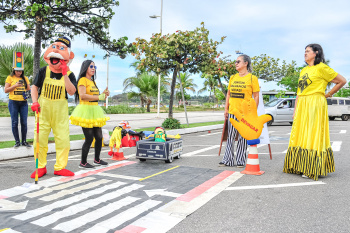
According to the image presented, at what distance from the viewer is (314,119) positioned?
15.1 feet

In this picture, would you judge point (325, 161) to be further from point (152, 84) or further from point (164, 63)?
point (152, 84)

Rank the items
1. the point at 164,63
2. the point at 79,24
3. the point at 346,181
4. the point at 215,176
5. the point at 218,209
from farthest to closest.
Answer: the point at 164,63
the point at 79,24
the point at 215,176
the point at 346,181
the point at 218,209

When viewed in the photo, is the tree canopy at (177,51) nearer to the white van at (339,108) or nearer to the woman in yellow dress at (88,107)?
the woman in yellow dress at (88,107)

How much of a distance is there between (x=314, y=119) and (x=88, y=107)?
12.2ft

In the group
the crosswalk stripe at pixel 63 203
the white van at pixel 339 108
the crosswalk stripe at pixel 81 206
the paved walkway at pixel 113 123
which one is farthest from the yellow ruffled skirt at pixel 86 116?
the white van at pixel 339 108

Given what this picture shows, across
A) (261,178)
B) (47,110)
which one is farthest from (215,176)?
(47,110)

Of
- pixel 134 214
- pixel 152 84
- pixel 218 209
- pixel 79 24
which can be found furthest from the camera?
pixel 152 84

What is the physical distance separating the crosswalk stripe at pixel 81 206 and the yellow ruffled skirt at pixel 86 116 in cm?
156

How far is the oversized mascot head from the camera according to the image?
448 centimetres

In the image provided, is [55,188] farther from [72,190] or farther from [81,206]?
[81,206]

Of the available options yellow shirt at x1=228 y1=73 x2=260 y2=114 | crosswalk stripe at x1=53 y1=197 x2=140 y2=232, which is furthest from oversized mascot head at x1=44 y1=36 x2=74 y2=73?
yellow shirt at x1=228 y1=73 x2=260 y2=114

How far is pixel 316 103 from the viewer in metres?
4.62

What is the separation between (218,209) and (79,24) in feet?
25.9

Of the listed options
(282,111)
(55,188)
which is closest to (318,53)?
(55,188)
